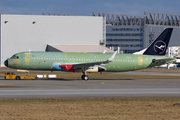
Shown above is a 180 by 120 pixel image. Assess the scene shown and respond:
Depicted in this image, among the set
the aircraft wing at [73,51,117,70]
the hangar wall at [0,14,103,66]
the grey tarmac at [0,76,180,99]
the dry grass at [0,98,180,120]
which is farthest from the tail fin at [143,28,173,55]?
the hangar wall at [0,14,103,66]

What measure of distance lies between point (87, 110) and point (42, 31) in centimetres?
9554

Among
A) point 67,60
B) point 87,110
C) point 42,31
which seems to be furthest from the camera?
point 42,31

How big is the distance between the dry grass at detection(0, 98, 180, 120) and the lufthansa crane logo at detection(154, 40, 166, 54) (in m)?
30.1

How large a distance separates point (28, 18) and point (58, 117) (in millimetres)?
97167

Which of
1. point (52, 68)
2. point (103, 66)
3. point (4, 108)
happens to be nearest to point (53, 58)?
point (52, 68)

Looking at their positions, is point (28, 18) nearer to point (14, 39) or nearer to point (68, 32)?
point (14, 39)

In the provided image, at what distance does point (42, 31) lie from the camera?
110125mm

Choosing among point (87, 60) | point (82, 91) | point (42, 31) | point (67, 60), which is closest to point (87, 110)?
point (82, 91)

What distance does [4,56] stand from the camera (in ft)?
344

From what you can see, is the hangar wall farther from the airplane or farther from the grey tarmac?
the grey tarmac

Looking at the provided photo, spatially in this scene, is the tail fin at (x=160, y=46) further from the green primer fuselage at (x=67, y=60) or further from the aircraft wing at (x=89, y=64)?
the aircraft wing at (x=89, y=64)

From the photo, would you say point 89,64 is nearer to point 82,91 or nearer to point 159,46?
point 159,46

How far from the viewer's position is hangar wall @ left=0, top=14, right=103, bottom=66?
346ft

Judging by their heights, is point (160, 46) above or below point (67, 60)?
above
